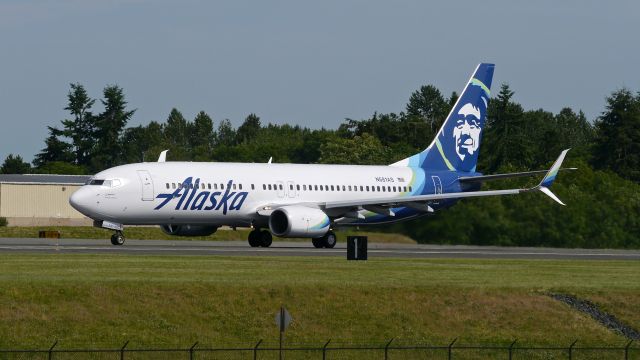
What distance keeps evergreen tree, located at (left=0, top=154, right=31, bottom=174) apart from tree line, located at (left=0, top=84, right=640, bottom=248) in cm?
16

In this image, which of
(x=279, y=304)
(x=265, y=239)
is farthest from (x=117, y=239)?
(x=279, y=304)

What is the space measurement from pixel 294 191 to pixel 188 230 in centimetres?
573

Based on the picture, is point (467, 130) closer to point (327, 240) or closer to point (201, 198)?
point (327, 240)

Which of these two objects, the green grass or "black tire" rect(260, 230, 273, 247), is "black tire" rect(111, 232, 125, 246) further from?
the green grass

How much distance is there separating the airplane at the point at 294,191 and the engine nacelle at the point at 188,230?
5cm

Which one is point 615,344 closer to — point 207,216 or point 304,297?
point 304,297

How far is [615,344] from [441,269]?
39.5 ft

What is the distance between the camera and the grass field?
131ft

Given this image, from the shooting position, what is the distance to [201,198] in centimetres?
6662

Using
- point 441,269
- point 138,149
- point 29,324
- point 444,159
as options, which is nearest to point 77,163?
point 138,149

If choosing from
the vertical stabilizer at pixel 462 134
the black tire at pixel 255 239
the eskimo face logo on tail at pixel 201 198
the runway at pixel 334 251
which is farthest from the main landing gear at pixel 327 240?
the vertical stabilizer at pixel 462 134

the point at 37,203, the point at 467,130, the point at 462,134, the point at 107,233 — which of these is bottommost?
the point at 107,233

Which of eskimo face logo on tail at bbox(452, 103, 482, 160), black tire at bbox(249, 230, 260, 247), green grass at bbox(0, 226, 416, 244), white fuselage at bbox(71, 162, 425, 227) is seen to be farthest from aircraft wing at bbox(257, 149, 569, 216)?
green grass at bbox(0, 226, 416, 244)

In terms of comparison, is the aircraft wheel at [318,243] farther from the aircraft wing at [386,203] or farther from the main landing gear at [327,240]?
the aircraft wing at [386,203]
